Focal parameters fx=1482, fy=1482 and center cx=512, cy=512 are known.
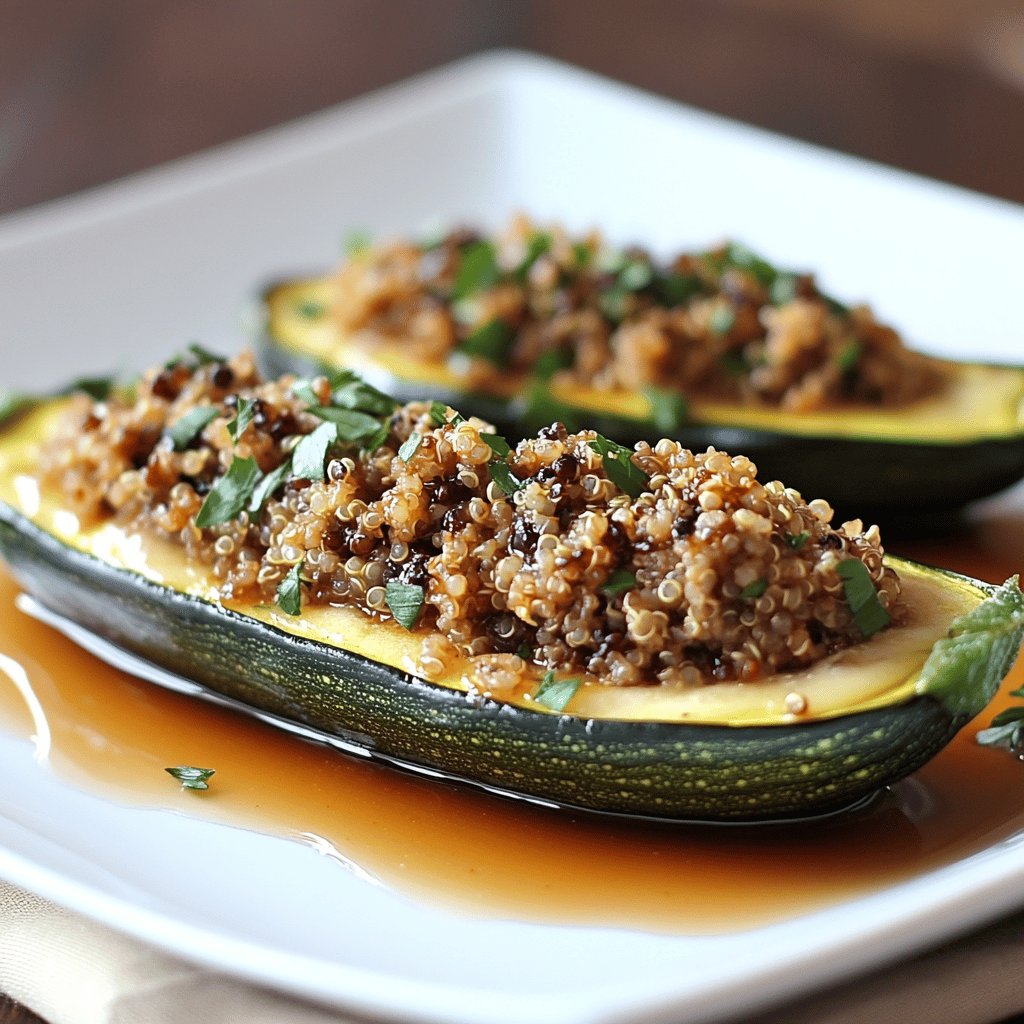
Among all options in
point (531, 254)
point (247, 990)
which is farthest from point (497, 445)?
point (531, 254)

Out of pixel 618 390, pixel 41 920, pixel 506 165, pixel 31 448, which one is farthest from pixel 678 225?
pixel 41 920

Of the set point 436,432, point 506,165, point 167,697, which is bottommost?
point 167,697

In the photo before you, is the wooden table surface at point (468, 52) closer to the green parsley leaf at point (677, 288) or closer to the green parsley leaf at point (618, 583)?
the green parsley leaf at point (677, 288)

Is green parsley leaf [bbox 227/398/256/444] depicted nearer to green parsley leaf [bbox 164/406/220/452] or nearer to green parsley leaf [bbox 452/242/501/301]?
green parsley leaf [bbox 164/406/220/452]

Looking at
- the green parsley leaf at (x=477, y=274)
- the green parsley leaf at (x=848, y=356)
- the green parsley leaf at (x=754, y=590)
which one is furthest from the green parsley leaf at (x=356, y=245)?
the green parsley leaf at (x=754, y=590)

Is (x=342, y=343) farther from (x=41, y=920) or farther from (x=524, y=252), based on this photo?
(x=41, y=920)

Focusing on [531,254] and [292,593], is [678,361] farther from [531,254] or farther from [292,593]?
[292,593]
